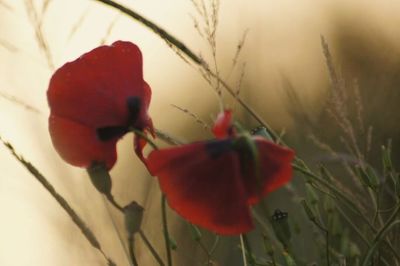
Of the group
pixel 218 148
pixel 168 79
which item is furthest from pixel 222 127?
pixel 168 79

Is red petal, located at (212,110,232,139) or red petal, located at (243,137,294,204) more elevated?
red petal, located at (212,110,232,139)

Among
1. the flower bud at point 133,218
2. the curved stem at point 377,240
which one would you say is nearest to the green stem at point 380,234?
the curved stem at point 377,240

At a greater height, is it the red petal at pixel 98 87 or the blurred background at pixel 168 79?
the red petal at pixel 98 87

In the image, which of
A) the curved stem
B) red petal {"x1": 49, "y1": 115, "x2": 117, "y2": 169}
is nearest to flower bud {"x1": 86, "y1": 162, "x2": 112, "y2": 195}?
red petal {"x1": 49, "y1": 115, "x2": 117, "y2": 169}

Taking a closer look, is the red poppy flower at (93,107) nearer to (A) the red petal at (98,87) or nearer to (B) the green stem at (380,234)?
(A) the red petal at (98,87)

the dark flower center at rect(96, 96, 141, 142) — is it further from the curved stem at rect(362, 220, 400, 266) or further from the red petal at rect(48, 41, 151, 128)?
the curved stem at rect(362, 220, 400, 266)

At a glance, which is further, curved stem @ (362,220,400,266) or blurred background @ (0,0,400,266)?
blurred background @ (0,0,400,266)
